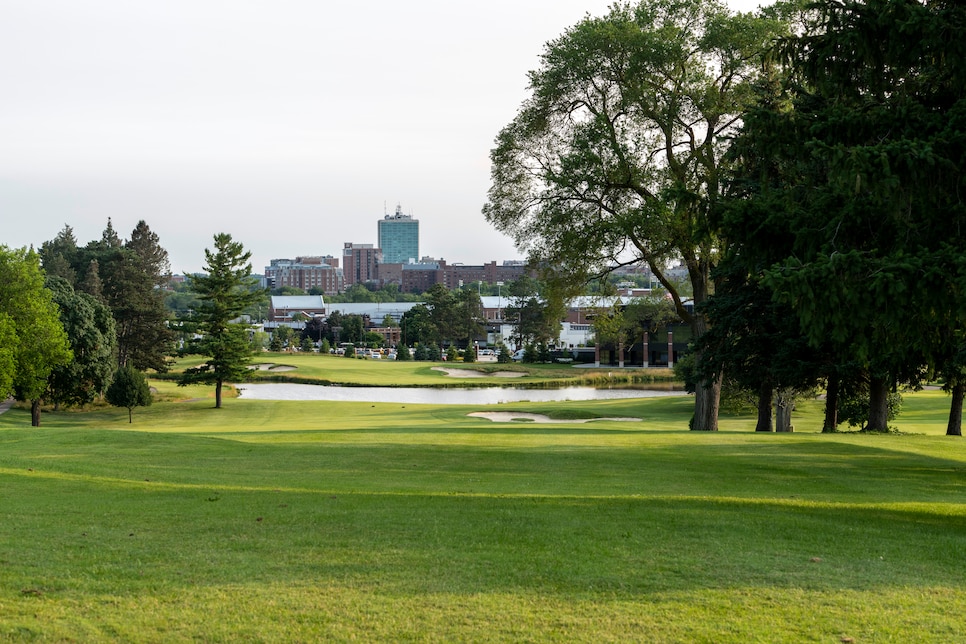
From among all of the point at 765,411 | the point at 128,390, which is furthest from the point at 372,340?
the point at 765,411

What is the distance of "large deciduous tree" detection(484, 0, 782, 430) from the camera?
1011 inches

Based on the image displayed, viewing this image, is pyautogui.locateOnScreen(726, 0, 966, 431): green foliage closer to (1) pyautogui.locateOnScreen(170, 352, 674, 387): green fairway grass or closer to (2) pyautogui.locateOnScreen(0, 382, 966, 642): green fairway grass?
(2) pyautogui.locateOnScreen(0, 382, 966, 642): green fairway grass

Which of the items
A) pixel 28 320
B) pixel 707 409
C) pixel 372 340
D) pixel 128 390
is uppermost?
pixel 28 320

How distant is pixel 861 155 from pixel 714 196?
3503mm

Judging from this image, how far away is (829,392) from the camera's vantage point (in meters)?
28.8

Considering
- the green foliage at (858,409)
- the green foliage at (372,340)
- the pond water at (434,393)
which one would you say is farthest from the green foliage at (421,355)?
the green foliage at (858,409)

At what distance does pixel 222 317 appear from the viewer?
2082 inches

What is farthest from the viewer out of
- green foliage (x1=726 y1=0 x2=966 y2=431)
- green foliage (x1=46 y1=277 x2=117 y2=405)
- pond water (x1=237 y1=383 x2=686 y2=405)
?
pond water (x1=237 y1=383 x2=686 y2=405)

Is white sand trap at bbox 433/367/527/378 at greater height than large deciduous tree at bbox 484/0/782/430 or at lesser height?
lesser

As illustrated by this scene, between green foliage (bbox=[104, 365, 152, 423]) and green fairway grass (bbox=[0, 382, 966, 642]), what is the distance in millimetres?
25242

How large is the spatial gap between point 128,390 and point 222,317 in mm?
12493

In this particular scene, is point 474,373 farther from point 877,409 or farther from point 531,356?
point 877,409

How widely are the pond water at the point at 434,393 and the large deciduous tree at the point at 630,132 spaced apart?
30815mm

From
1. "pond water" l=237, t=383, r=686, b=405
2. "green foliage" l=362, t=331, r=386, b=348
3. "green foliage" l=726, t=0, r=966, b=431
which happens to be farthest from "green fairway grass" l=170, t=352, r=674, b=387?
"green foliage" l=726, t=0, r=966, b=431
